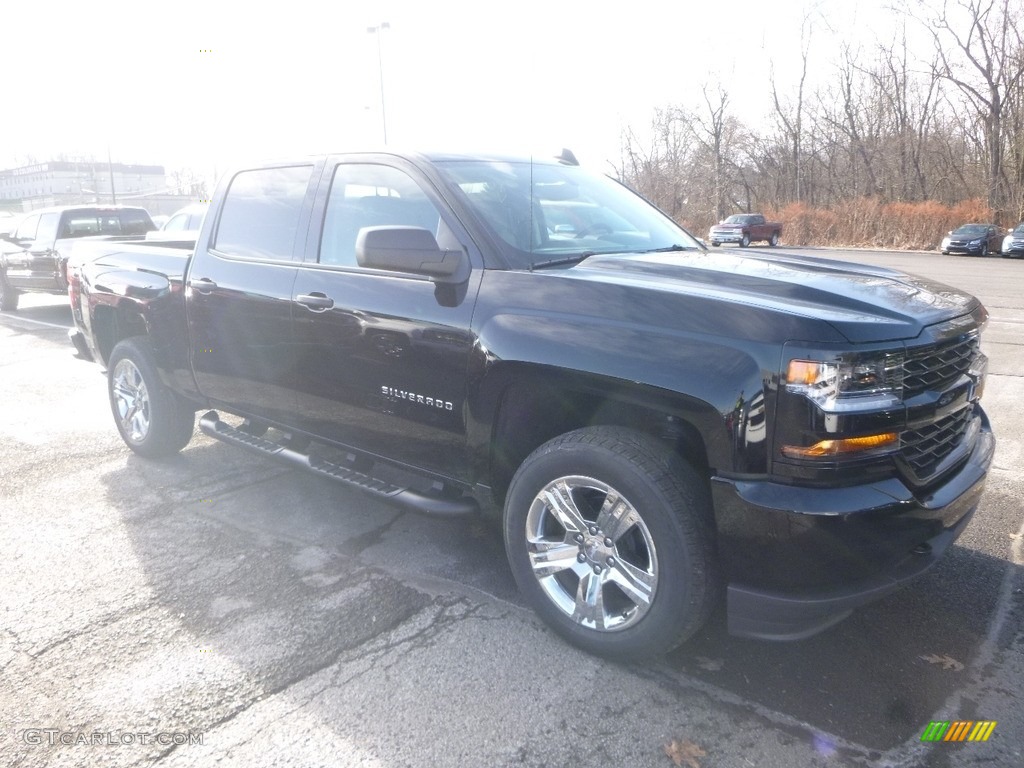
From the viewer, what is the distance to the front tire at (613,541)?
2664 mm

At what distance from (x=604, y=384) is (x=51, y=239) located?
13386 mm

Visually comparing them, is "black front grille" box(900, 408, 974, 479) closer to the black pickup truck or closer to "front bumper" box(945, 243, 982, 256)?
the black pickup truck

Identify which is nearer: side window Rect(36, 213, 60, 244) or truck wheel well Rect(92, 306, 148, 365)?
truck wheel well Rect(92, 306, 148, 365)

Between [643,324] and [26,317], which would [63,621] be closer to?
[643,324]

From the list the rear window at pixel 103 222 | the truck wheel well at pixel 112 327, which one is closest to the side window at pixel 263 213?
the truck wheel well at pixel 112 327

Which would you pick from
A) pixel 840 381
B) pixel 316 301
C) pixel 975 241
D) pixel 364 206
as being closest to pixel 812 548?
pixel 840 381

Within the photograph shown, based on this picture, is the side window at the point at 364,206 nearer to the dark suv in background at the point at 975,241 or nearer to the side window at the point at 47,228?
the side window at the point at 47,228

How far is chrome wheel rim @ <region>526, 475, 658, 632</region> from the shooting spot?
2.84m

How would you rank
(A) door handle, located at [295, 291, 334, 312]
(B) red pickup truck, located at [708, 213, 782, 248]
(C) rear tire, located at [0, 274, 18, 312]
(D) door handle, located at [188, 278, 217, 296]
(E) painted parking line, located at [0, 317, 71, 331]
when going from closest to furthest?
(A) door handle, located at [295, 291, 334, 312] < (D) door handle, located at [188, 278, 217, 296] < (E) painted parking line, located at [0, 317, 71, 331] < (C) rear tire, located at [0, 274, 18, 312] < (B) red pickup truck, located at [708, 213, 782, 248]

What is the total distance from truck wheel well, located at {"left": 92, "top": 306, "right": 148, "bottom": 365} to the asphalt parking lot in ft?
4.55

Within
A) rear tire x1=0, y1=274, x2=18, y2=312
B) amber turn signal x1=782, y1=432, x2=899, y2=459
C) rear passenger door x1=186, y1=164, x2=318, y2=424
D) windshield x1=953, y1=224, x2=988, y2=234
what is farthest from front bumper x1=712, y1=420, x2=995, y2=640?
windshield x1=953, y1=224, x2=988, y2=234

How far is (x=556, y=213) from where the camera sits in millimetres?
3811

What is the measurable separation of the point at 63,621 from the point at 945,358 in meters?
3.62

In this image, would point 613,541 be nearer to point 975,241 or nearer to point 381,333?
point 381,333
